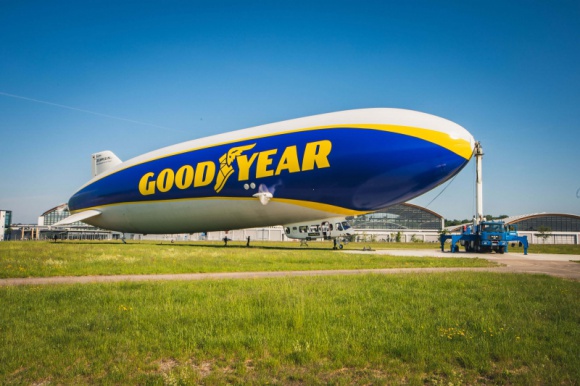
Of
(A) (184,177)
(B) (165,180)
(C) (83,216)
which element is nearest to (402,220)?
(C) (83,216)

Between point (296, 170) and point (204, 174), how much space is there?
8663mm

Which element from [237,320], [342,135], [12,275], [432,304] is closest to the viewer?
[237,320]

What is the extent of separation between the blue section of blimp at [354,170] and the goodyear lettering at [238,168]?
23 cm

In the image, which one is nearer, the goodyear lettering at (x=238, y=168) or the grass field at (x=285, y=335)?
the grass field at (x=285, y=335)

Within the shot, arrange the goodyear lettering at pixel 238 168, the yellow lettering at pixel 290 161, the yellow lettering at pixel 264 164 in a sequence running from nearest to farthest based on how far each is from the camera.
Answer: the goodyear lettering at pixel 238 168 < the yellow lettering at pixel 290 161 < the yellow lettering at pixel 264 164

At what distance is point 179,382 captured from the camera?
536 cm

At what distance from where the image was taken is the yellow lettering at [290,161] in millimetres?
27641

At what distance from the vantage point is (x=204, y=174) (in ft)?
105

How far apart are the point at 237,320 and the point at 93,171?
4821 cm

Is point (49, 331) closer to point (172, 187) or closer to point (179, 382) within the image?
point (179, 382)

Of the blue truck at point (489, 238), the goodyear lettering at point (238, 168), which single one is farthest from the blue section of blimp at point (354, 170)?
the blue truck at point (489, 238)

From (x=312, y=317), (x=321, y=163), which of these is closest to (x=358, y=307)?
(x=312, y=317)

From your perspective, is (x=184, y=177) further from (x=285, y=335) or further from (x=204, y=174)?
(x=285, y=335)

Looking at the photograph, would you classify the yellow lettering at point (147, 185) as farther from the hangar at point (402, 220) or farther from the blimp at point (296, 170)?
the hangar at point (402, 220)
